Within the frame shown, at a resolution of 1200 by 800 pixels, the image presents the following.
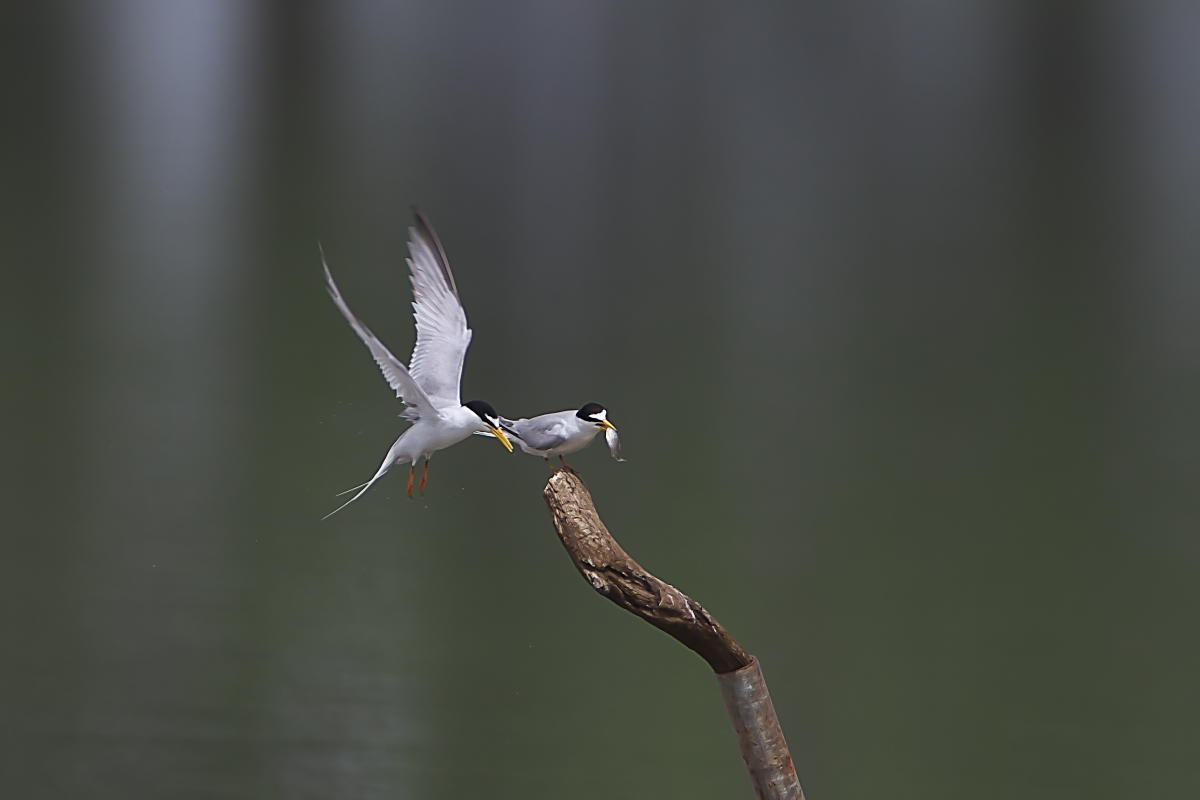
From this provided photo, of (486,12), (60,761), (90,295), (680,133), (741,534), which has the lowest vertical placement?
(60,761)

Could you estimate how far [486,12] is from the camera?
9.58 m

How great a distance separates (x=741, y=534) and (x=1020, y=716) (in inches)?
35.7

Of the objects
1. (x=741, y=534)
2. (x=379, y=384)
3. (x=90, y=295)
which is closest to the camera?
(x=741, y=534)

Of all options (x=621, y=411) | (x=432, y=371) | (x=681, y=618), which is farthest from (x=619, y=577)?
(x=621, y=411)

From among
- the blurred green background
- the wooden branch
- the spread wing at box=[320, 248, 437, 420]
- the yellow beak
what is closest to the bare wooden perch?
the wooden branch

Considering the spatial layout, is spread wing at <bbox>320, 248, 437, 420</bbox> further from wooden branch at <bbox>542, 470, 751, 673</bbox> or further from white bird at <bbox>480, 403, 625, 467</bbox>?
wooden branch at <bbox>542, 470, 751, 673</bbox>

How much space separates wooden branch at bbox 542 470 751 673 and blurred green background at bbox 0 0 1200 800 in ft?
4.13

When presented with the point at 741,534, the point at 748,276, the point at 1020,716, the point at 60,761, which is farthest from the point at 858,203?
the point at 60,761

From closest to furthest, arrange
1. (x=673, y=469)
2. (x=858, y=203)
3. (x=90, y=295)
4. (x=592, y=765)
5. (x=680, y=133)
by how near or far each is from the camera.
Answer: (x=592, y=765) → (x=673, y=469) → (x=90, y=295) → (x=858, y=203) → (x=680, y=133)

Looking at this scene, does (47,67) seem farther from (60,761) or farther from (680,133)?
(60,761)

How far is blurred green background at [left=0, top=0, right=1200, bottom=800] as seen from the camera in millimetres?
3164

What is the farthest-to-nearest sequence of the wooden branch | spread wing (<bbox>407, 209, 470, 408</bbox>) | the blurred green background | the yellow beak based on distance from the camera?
the blurred green background, spread wing (<bbox>407, 209, 470, 408</bbox>), the yellow beak, the wooden branch

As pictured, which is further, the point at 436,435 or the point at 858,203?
the point at 858,203

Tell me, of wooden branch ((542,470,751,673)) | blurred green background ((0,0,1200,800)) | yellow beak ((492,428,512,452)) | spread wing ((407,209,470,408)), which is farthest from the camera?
blurred green background ((0,0,1200,800))
